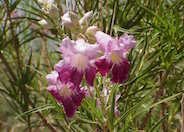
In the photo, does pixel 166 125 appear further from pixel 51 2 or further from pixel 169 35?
pixel 51 2

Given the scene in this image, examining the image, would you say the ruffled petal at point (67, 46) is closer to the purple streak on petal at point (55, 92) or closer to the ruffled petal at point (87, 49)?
the ruffled petal at point (87, 49)

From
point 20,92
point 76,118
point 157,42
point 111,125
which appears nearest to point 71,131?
point 76,118

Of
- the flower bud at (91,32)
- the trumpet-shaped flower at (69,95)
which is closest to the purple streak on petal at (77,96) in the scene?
the trumpet-shaped flower at (69,95)

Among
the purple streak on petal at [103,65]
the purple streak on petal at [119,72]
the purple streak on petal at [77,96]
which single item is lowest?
the purple streak on petal at [77,96]

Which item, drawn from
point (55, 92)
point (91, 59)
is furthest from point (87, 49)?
point (55, 92)

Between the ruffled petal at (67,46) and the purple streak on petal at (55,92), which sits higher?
the ruffled petal at (67,46)

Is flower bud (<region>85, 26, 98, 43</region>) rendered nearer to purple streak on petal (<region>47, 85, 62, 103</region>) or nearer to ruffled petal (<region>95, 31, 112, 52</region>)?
ruffled petal (<region>95, 31, 112, 52</region>)

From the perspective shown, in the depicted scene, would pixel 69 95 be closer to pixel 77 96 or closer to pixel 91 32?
pixel 77 96

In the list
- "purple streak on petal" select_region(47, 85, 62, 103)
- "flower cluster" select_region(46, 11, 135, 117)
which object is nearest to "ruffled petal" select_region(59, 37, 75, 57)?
"flower cluster" select_region(46, 11, 135, 117)
